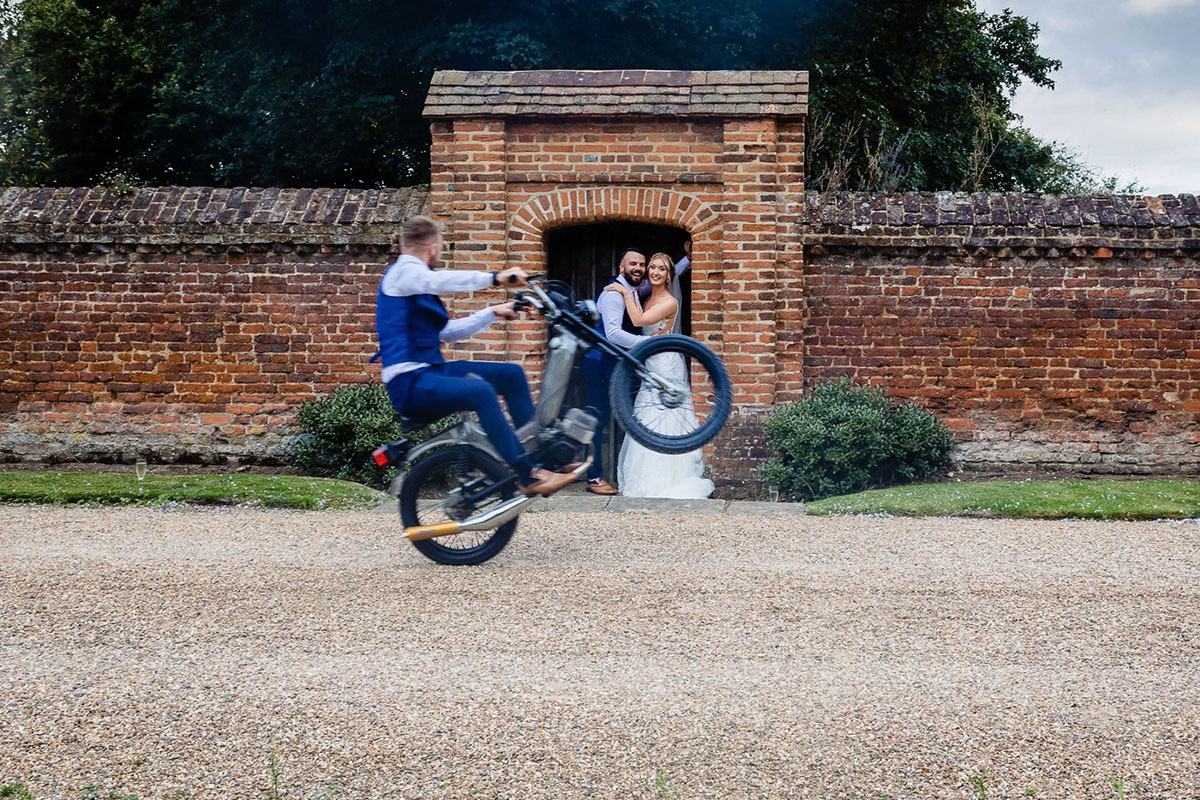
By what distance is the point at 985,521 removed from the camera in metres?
7.63

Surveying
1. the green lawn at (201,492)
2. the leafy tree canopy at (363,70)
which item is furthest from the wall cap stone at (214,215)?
the leafy tree canopy at (363,70)

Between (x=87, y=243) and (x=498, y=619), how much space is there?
7190mm

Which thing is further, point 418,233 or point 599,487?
point 599,487

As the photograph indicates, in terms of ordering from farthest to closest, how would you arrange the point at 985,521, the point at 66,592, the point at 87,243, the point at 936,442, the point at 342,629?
the point at 87,243 → the point at 936,442 → the point at 985,521 → the point at 66,592 → the point at 342,629

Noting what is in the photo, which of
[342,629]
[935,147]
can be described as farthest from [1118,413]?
[935,147]

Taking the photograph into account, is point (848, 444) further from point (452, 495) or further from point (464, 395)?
point (464, 395)

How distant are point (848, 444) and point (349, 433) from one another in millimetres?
4204

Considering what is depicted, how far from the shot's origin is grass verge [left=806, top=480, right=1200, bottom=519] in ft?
25.4

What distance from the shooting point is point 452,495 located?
6.00m

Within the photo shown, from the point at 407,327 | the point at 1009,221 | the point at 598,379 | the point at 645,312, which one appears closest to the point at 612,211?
the point at 645,312

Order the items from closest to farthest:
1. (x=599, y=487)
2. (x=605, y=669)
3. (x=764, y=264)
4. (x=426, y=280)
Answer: (x=605, y=669), (x=426, y=280), (x=599, y=487), (x=764, y=264)

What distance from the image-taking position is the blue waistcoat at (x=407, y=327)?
579cm

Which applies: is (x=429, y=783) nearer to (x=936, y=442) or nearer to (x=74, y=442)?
(x=936, y=442)

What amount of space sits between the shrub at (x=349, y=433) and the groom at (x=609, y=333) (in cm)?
172
